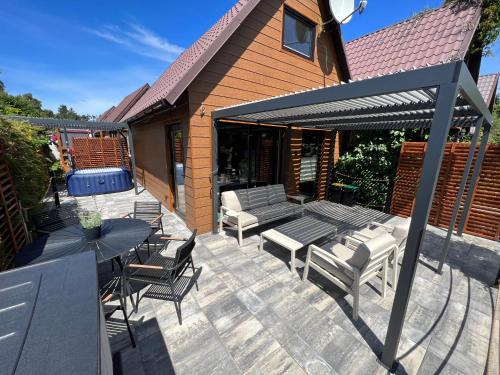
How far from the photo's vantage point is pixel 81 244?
8.83 feet

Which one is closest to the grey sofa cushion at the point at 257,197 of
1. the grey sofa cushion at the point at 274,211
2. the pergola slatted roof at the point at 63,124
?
the grey sofa cushion at the point at 274,211

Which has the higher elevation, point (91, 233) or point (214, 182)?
point (214, 182)

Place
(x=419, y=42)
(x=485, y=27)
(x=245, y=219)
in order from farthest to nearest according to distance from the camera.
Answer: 1. (x=419, y=42)
2. (x=485, y=27)
3. (x=245, y=219)

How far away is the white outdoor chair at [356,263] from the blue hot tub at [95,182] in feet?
31.5

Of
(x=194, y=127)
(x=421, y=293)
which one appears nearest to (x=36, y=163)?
(x=194, y=127)

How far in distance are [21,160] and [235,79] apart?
14.9ft

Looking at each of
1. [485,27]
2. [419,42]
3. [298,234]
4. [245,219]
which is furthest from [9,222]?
[485,27]

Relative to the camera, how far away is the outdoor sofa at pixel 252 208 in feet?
15.2

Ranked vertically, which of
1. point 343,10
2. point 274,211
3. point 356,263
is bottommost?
point 274,211

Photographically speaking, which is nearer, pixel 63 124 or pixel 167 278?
pixel 167 278

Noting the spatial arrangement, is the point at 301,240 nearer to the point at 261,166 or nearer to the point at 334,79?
the point at 261,166

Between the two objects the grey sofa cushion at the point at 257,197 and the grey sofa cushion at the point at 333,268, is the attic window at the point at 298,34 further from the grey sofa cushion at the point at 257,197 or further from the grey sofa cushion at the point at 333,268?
the grey sofa cushion at the point at 333,268

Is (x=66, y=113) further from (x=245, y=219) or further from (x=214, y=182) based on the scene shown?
(x=245, y=219)

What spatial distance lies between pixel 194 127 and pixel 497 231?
755 centimetres
